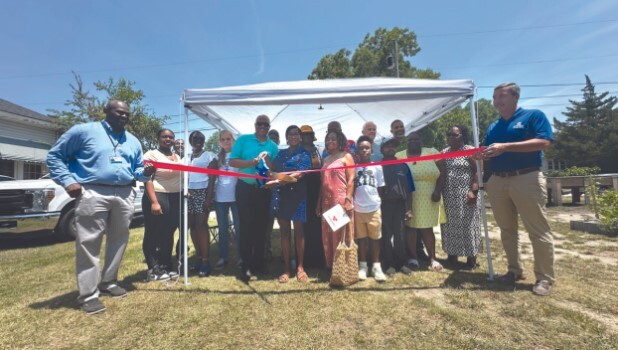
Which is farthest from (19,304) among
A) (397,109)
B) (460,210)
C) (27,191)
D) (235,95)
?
(397,109)

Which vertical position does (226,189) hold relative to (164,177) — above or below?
below

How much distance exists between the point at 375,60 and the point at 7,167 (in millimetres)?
25989

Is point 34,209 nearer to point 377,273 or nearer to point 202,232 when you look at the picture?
point 202,232

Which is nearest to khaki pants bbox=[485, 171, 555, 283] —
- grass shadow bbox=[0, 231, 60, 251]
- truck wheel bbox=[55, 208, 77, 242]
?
truck wheel bbox=[55, 208, 77, 242]

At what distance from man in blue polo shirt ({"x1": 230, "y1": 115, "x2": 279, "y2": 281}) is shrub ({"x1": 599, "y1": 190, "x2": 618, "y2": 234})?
6.83 metres

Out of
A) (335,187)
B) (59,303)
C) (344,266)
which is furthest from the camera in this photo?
(335,187)

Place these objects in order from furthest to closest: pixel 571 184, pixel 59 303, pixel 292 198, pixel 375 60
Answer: pixel 375 60
pixel 571 184
pixel 292 198
pixel 59 303

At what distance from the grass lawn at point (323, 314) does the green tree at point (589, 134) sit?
33.9 m

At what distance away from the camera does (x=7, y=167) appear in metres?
14.5

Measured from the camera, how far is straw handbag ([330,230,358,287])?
3.14 metres

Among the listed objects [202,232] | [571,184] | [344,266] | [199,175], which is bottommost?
[344,266]

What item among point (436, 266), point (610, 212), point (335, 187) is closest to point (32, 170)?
point (335, 187)

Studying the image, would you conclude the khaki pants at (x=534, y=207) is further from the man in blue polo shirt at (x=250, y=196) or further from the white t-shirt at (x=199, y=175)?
the white t-shirt at (x=199, y=175)

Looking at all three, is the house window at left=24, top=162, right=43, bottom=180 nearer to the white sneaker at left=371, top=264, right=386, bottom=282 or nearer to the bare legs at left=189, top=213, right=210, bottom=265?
the bare legs at left=189, top=213, right=210, bottom=265
